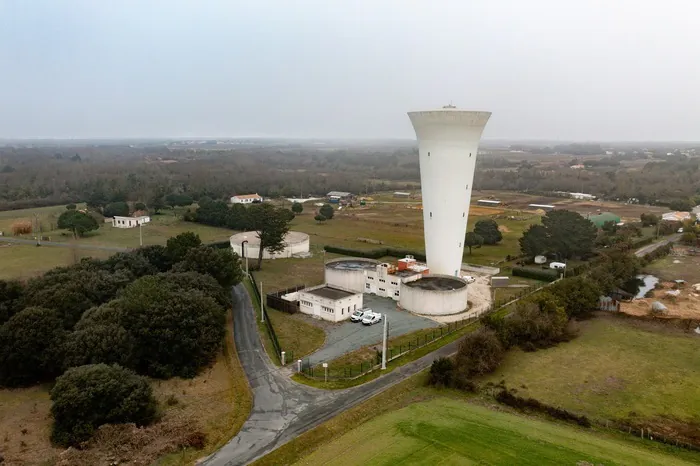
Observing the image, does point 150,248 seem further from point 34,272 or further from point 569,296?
point 569,296

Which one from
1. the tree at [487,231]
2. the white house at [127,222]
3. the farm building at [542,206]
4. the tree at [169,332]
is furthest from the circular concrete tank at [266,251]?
the farm building at [542,206]

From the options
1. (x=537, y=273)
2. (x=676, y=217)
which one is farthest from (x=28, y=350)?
(x=676, y=217)

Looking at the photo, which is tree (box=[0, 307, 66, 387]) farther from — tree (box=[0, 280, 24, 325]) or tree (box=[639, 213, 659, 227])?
tree (box=[639, 213, 659, 227])

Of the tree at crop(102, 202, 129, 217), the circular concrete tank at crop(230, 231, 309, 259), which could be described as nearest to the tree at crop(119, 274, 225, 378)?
the circular concrete tank at crop(230, 231, 309, 259)

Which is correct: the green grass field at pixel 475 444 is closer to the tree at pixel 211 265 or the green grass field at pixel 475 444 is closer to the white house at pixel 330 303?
the white house at pixel 330 303

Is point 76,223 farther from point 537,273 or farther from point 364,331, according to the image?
point 537,273
